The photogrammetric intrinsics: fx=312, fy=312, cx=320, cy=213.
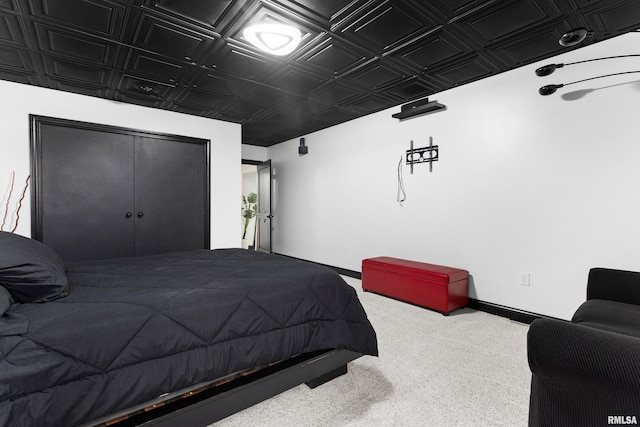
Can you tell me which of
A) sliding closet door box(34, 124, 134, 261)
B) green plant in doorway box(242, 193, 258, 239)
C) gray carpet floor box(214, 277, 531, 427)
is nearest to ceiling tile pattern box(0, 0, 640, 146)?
sliding closet door box(34, 124, 134, 261)

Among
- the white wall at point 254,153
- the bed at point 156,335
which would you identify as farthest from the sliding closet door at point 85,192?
the white wall at point 254,153

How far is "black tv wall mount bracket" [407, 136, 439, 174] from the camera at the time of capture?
3.89m

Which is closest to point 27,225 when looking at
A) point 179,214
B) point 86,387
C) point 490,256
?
point 179,214

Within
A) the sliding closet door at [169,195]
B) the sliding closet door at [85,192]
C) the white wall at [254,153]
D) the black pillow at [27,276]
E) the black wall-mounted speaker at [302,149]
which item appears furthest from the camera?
the white wall at [254,153]

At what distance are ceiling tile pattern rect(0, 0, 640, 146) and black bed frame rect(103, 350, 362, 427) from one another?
2.34 meters

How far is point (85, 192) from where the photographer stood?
3.79m

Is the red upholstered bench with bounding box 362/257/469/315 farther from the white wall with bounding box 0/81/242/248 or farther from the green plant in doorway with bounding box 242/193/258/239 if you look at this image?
the green plant in doorway with bounding box 242/193/258/239

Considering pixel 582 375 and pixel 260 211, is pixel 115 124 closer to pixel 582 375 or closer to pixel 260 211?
pixel 260 211

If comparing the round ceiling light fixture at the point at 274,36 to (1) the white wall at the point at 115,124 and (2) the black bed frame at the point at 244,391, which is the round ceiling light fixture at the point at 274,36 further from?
(1) the white wall at the point at 115,124

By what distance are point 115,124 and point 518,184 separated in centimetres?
478

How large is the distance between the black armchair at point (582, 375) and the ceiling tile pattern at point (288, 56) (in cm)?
215

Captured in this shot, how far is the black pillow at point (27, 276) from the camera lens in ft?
4.53

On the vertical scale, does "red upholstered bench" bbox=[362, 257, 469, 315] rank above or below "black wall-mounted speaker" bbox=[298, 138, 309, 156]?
below

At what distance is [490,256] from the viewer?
3.39 meters
